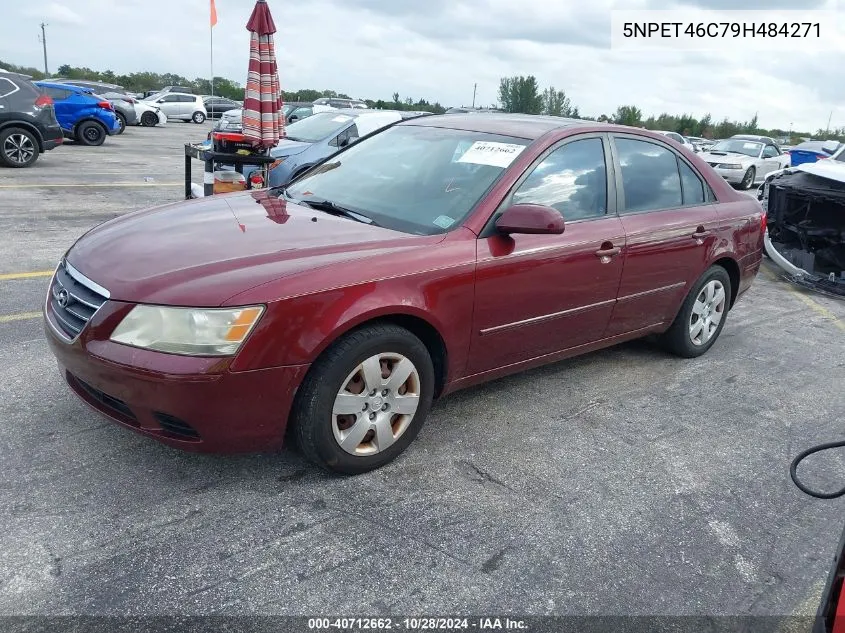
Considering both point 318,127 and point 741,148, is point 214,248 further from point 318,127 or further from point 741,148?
point 741,148

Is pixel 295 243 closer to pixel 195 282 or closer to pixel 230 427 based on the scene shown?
pixel 195 282

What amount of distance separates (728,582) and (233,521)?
6.19 ft

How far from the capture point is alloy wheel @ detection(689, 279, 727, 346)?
16.1 feet

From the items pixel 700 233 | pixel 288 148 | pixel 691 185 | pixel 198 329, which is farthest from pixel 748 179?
pixel 198 329

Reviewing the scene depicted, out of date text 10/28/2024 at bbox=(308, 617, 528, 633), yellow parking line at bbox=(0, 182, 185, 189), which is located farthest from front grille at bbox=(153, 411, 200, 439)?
yellow parking line at bbox=(0, 182, 185, 189)

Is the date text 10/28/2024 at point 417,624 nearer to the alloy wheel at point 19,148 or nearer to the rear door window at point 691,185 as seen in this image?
the rear door window at point 691,185

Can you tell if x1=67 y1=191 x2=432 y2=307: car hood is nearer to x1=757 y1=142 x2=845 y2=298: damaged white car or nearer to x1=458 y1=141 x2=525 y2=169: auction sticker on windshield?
x1=458 y1=141 x2=525 y2=169: auction sticker on windshield

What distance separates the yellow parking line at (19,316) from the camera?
4754mm

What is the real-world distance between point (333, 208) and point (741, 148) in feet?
64.6

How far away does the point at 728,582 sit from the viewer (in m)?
2.66

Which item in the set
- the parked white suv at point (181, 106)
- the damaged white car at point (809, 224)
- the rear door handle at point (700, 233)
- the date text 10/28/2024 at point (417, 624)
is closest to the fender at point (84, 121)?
the damaged white car at point (809, 224)

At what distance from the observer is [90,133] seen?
18.5 m

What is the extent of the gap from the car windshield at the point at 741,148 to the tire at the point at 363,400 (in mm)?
19664

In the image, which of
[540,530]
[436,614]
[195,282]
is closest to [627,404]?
[540,530]
